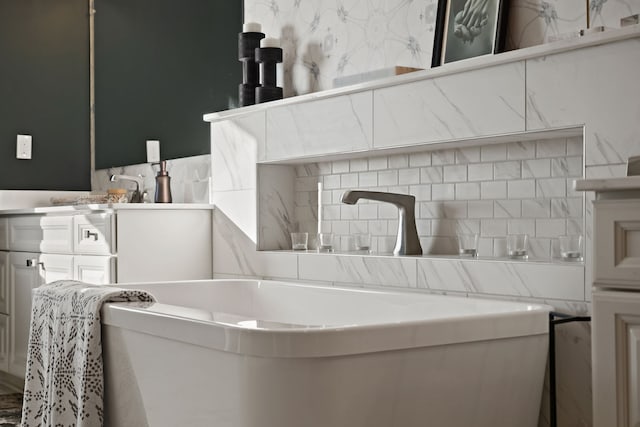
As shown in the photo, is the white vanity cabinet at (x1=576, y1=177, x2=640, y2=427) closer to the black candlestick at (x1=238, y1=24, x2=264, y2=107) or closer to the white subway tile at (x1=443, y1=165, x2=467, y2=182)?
the white subway tile at (x1=443, y1=165, x2=467, y2=182)

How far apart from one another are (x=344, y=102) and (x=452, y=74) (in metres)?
0.56

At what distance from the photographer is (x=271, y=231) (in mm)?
3795

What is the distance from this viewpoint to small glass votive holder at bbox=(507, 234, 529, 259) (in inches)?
110

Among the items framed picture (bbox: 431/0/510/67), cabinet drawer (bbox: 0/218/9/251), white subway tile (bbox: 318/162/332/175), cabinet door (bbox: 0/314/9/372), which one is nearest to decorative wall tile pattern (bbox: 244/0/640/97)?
framed picture (bbox: 431/0/510/67)

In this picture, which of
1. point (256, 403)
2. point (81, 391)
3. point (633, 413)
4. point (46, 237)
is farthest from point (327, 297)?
point (46, 237)

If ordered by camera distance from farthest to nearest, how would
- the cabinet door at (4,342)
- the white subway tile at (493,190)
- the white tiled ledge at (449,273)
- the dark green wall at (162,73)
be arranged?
1. the cabinet door at (4,342)
2. the dark green wall at (162,73)
3. the white subway tile at (493,190)
4. the white tiled ledge at (449,273)

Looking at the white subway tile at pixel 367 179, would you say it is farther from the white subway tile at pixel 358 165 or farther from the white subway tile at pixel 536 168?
the white subway tile at pixel 536 168

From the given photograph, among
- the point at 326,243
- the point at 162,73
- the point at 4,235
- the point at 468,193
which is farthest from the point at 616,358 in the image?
the point at 4,235

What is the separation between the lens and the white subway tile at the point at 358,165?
11.6 ft

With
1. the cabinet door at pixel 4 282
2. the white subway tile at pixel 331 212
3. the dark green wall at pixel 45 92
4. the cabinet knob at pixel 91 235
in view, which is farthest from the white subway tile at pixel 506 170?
the dark green wall at pixel 45 92

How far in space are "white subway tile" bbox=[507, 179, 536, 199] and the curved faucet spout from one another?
38 centimetres

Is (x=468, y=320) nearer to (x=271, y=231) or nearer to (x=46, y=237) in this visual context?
(x=271, y=231)

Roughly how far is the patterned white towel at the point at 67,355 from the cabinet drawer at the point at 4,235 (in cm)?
182

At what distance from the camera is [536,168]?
283 centimetres
